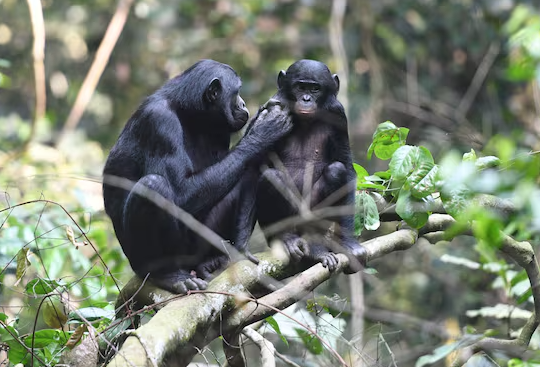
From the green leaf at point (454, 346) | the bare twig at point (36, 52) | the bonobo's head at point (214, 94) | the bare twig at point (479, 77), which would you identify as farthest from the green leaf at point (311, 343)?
the bare twig at point (479, 77)

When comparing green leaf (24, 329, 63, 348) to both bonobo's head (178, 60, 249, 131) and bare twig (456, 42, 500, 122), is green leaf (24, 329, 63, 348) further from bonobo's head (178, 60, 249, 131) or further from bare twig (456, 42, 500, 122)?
A: bare twig (456, 42, 500, 122)

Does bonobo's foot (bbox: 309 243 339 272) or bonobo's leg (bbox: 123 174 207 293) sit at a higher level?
bonobo's leg (bbox: 123 174 207 293)

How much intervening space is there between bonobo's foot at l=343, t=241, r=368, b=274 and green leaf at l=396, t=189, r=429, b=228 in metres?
0.57

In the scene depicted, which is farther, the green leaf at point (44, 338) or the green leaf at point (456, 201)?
the green leaf at point (44, 338)

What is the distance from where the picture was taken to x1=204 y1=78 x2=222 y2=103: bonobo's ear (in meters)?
5.11

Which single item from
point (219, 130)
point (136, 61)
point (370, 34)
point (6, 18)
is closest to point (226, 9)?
point (136, 61)

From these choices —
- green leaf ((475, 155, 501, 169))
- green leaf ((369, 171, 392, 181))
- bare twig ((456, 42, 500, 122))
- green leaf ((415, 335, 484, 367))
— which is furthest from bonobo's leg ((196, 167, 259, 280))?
bare twig ((456, 42, 500, 122))

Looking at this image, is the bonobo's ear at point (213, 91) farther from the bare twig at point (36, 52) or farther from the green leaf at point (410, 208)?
the bare twig at point (36, 52)

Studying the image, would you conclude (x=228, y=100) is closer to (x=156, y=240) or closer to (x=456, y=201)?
(x=156, y=240)

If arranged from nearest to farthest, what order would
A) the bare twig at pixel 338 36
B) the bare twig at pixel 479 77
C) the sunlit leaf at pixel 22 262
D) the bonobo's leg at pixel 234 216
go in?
the sunlit leaf at pixel 22 262
the bonobo's leg at pixel 234 216
the bare twig at pixel 338 36
the bare twig at pixel 479 77

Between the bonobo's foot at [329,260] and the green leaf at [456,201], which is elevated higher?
the green leaf at [456,201]

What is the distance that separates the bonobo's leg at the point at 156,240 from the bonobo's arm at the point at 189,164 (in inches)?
5.1

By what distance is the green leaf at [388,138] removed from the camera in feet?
16.5

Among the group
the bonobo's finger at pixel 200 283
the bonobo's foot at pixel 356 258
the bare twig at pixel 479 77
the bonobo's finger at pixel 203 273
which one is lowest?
the bare twig at pixel 479 77
